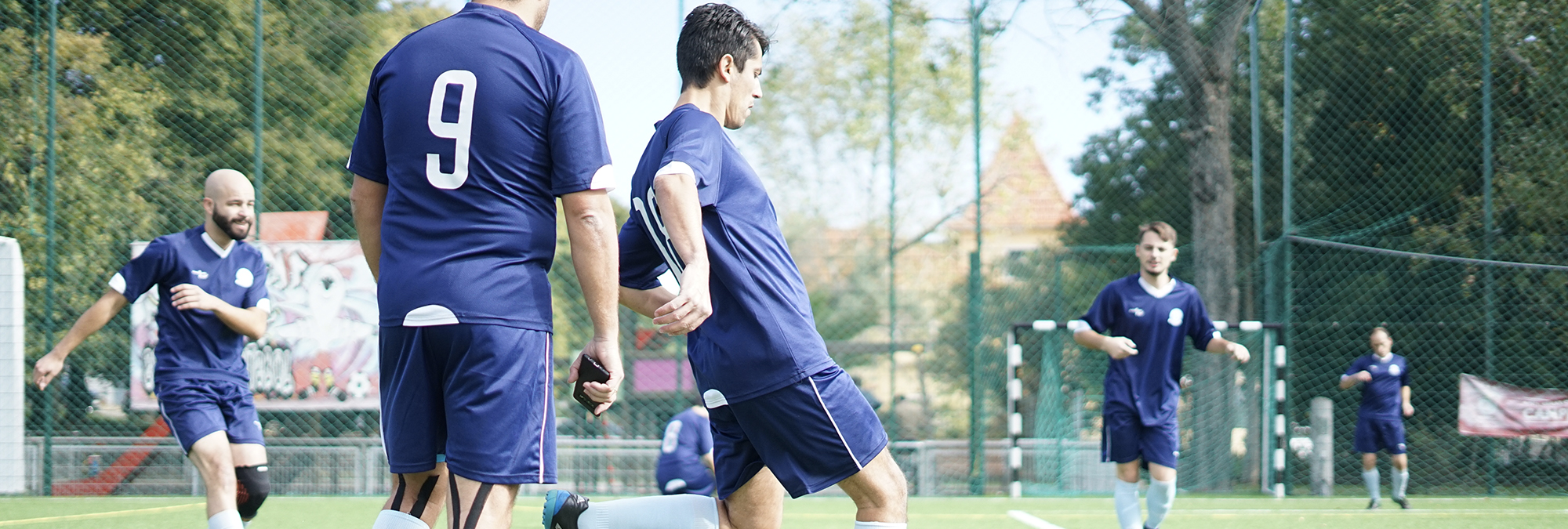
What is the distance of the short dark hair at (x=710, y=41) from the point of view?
294 centimetres

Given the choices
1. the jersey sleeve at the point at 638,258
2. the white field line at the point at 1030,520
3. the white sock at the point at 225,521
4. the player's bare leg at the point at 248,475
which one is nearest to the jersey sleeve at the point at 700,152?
the jersey sleeve at the point at 638,258

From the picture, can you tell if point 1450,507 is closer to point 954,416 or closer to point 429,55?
point 954,416

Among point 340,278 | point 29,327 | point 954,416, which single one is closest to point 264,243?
point 340,278

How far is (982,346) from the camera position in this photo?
12.0 m

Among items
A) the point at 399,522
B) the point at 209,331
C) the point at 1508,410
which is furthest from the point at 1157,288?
the point at 1508,410

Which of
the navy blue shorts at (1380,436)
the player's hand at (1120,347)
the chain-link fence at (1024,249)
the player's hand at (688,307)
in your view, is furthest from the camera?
the chain-link fence at (1024,249)

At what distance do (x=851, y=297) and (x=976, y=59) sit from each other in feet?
12.1

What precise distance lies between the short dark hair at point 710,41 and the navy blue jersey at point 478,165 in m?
0.61

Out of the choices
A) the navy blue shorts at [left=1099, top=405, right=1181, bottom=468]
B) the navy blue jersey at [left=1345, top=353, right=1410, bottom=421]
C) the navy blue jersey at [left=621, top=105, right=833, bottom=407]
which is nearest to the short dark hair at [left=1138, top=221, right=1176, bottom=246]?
the navy blue shorts at [left=1099, top=405, right=1181, bottom=468]

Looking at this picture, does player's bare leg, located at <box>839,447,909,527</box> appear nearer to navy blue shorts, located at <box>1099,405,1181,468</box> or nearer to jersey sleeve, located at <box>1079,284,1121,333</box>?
navy blue shorts, located at <box>1099,405,1181,468</box>

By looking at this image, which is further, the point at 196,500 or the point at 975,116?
the point at 975,116

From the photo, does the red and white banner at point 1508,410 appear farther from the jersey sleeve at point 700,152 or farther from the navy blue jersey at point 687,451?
the jersey sleeve at point 700,152

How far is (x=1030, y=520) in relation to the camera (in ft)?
27.5

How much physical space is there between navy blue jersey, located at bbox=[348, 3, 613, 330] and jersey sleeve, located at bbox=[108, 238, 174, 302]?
9.97 feet
